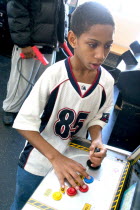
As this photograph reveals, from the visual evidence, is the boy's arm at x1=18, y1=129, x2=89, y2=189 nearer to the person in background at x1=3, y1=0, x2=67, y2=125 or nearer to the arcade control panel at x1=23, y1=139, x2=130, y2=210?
the arcade control panel at x1=23, y1=139, x2=130, y2=210

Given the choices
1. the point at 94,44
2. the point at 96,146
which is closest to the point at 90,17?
the point at 94,44

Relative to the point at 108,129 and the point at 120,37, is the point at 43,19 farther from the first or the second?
the point at 120,37

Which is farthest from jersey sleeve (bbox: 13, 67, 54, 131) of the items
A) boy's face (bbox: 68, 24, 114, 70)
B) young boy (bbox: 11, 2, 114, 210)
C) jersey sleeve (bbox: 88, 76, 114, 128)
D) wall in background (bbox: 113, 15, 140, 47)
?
wall in background (bbox: 113, 15, 140, 47)

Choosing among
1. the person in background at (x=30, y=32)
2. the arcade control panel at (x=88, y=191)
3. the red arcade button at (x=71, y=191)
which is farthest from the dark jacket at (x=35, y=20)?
the red arcade button at (x=71, y=191)

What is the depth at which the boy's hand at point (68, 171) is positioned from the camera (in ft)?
2.00

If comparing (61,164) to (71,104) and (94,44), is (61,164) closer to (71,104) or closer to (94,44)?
(71,104)

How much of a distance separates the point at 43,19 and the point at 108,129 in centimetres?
125

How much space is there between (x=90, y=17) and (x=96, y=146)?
0.43 metres

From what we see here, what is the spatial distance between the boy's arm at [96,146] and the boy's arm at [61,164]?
0.15 ft

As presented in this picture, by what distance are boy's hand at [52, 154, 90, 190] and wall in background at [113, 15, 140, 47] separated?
9.43ft

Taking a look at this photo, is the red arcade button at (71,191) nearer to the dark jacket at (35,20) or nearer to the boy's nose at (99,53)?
the boy's nose at (99,53)

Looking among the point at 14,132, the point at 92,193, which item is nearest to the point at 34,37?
the point at 14,132

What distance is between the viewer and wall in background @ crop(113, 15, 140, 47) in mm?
3070

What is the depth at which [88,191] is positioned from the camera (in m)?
0.61
